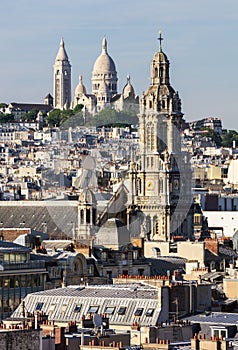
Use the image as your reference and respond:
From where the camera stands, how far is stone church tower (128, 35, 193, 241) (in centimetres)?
9600

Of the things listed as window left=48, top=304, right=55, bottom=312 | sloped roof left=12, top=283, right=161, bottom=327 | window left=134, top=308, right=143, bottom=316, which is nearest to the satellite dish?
sloped roof left=12, top=283, right=161, bottom=327

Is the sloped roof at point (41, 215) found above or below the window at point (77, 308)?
above

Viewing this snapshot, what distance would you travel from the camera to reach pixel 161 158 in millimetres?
97188

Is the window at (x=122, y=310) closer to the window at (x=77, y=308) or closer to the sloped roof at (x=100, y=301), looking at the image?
the sloped roof at (x=100, y=301)

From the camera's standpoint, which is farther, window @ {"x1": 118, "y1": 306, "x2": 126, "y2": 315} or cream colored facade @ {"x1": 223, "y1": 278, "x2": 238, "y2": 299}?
cream colored facade @ {"x1": 223, "y1": 278, "x2": 238, "y2": 299}

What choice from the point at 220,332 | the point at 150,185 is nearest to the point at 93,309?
the point at 220,332

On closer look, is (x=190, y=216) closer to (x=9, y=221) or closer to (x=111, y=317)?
(x=9, y=221)

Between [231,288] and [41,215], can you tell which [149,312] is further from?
[41,215]

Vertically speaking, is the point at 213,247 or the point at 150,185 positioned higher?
the point at 150,185

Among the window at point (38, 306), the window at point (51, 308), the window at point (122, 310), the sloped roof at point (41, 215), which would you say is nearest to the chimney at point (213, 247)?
the sloped roof at point (41, 215)

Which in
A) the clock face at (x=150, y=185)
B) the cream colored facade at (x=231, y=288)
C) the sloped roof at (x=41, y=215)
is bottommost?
the cream colored facade at (x=231, y=288)

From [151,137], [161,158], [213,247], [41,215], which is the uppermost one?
[151,137]

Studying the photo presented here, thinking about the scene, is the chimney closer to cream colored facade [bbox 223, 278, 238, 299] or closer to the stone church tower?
the stone church tower

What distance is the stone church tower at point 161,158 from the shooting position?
96.0m
